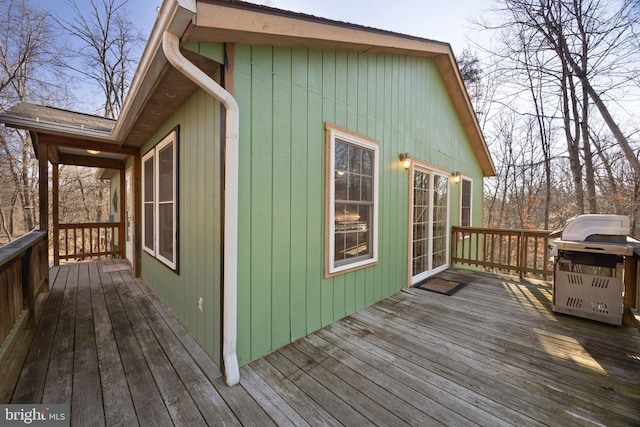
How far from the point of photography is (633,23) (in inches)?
202

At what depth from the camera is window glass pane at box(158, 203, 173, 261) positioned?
3188mm

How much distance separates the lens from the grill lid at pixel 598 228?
9.17 feet

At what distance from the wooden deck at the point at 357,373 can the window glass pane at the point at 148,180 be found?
175cm

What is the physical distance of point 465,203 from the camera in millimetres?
6301

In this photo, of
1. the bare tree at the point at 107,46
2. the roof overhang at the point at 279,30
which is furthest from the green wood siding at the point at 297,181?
the bare tree at the point at 107,46

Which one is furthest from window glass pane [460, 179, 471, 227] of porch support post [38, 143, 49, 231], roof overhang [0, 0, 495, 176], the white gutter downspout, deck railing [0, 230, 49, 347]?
porch support post [38, 143, 49, 231]

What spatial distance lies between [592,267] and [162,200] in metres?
5.43

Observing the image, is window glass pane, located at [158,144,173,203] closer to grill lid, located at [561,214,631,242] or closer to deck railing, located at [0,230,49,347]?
deck railing, located at [0,230,49,347]

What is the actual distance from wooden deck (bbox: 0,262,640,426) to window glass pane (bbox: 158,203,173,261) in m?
0.75

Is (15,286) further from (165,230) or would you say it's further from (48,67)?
(48,67)

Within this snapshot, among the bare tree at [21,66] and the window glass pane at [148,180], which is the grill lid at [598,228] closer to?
the window glass pane at [148,180]

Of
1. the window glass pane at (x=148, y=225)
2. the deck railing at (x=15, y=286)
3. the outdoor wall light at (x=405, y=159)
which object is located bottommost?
the deck railing at (x=15, y=286)

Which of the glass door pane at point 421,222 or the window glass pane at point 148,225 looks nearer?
the window glass pane at point 148,225

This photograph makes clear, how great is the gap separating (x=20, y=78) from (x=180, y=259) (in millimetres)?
10867
